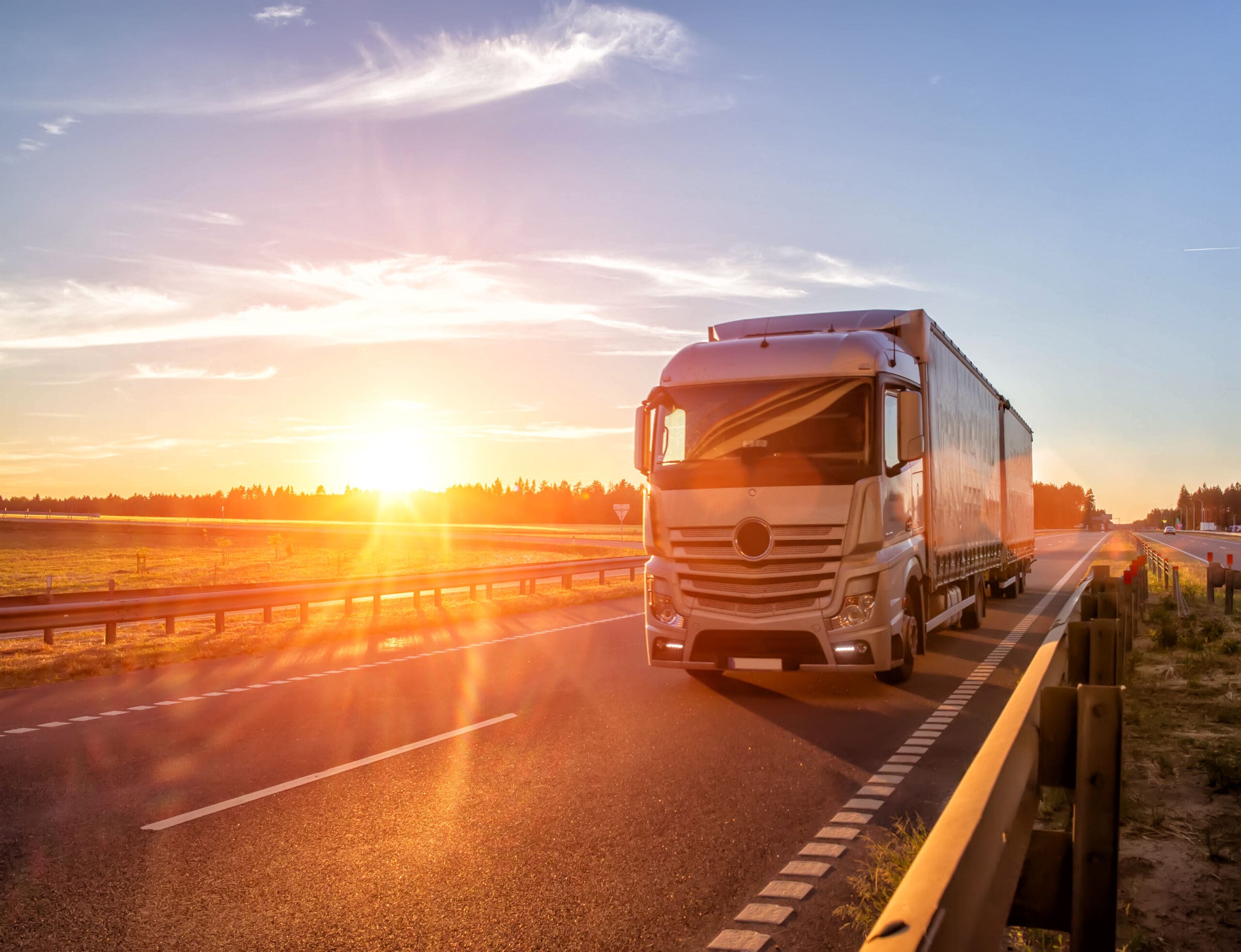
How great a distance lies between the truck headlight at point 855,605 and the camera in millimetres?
9500

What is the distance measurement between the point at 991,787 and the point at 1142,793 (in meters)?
4.33

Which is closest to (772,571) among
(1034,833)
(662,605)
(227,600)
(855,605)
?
(855,605)

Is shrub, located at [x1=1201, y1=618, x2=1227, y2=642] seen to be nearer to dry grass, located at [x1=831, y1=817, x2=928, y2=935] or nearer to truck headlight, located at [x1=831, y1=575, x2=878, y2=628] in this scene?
truck headlight, located at [x1=831, y1=575, x2=878, y2=628]

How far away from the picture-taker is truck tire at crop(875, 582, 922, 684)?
1060 centimetres

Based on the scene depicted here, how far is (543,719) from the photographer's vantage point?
9.09 m

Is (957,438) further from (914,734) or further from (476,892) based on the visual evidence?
(476,892)

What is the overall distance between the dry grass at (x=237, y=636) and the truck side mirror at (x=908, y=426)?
8955mm

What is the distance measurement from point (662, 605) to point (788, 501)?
169cm

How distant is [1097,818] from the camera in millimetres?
3396

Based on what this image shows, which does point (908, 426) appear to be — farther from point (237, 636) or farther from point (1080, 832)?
point (237, 636)

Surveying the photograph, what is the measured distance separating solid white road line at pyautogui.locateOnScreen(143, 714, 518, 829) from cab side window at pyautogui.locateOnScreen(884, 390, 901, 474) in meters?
4.37

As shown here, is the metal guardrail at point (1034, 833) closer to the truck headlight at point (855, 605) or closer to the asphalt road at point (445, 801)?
the asphalt road at point (445, 801)

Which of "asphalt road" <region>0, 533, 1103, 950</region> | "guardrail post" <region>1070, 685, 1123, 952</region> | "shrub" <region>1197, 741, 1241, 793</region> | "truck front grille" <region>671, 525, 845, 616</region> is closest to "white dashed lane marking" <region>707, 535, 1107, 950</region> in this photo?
"asphalt road" <region>0, 533, 1103, 950</region>

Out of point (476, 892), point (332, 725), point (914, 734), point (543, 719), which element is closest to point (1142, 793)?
point (914, 734)
